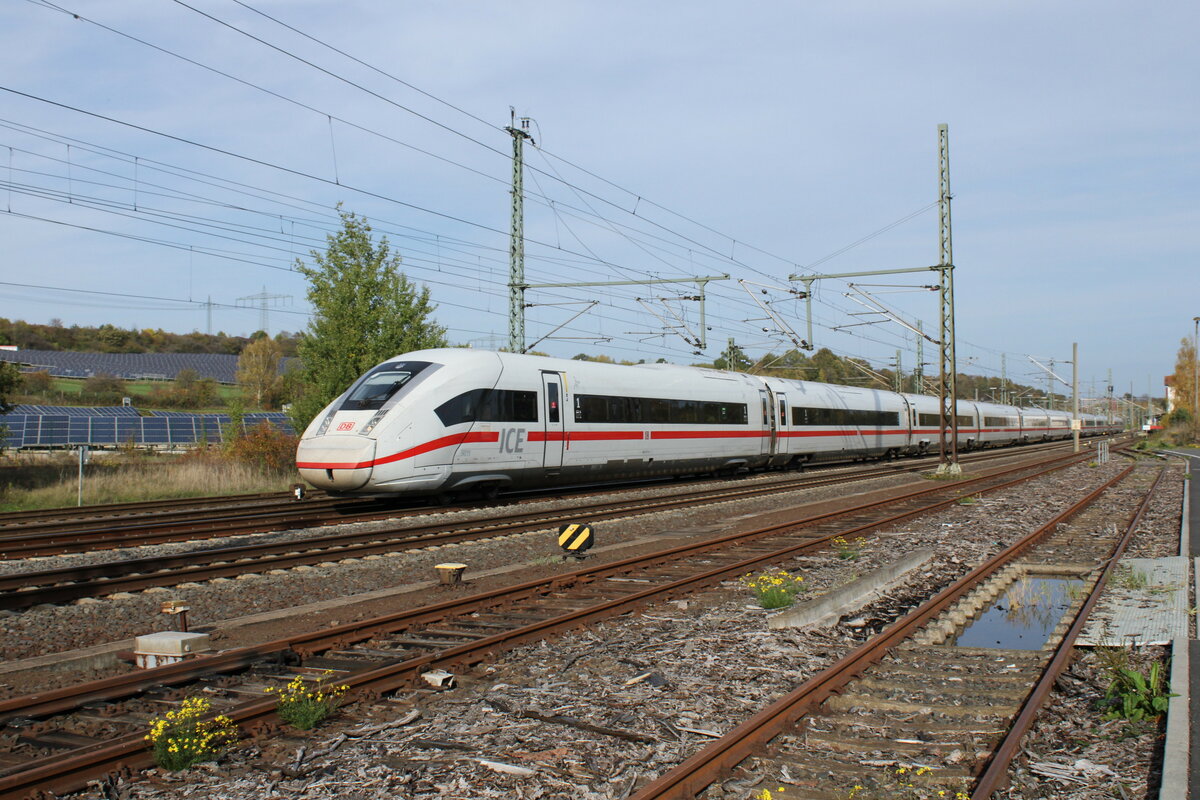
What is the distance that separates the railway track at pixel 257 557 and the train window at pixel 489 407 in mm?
1882

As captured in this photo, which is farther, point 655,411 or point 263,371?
point 263,371

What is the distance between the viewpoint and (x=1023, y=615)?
9.29m

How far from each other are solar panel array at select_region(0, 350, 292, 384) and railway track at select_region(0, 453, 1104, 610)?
218ft

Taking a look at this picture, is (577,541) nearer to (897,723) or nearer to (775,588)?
(775,588)

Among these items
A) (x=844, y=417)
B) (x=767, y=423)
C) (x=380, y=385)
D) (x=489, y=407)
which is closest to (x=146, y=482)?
(x=380, y=385)

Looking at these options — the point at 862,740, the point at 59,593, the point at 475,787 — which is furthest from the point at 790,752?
the point at 59,593

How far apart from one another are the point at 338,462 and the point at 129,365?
264ft

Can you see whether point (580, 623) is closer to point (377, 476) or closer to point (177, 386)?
point (377, 476)

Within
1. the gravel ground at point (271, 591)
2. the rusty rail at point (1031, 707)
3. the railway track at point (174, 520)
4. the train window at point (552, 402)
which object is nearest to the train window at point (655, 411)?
the railway track at point (174, 520)

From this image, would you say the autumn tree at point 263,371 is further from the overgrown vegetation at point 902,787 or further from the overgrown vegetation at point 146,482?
the overgrown vegetation at point 902,787

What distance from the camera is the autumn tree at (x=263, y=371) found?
233ft

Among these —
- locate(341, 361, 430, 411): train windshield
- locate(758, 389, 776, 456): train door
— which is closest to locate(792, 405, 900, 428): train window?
locate(758, 389, 776, 456): train door

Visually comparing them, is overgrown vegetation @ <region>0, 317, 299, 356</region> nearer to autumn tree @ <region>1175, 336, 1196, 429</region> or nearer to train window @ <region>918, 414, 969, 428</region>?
train window @ <region>918, 414, 969, 428</region>

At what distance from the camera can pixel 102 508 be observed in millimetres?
17219
